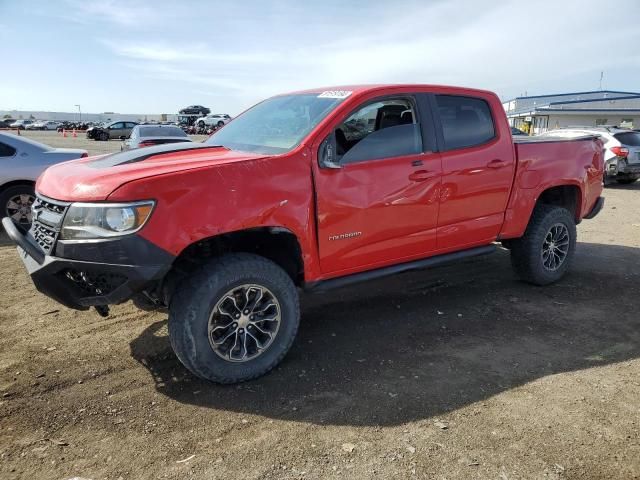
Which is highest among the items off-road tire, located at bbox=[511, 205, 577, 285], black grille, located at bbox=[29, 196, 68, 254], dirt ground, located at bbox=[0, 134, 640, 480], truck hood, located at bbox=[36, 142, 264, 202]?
truck hood, located at bbox=[36, 142, 264, 202]

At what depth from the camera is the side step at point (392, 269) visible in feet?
12.2

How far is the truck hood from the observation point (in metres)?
2.96

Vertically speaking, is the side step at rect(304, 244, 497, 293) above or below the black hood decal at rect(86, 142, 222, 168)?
below

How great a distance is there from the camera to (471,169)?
433 centimetres

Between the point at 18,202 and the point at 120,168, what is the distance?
5.00m

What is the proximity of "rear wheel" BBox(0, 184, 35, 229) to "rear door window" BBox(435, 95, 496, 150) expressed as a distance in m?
5.97

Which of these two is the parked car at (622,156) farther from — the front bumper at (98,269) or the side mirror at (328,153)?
the front bumper at (98,269)

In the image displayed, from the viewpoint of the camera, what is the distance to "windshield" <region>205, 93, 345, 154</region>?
3.68m

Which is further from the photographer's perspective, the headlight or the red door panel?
the red door panel

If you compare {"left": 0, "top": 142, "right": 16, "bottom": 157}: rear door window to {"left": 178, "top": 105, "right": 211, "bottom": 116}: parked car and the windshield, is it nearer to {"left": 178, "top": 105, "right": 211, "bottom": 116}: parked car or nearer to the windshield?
the windshield

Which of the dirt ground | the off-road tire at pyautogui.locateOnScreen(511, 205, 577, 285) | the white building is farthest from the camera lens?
the white building

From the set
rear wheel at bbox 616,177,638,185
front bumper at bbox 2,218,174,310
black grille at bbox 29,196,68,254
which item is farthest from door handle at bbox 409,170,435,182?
rear wheel at bbox 616,177,638,185

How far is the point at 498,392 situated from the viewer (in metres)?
3.25

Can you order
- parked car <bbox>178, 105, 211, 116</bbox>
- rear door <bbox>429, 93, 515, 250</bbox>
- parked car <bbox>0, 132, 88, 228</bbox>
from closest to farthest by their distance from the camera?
rear door <bbox>429, 93, 515, 250</bbox> → parked car <bbox>0, 132, 88, 228</bbox> → parked car <bbox>178, 105, 211, 116</bbox>
